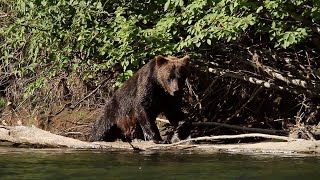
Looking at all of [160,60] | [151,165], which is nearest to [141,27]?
[160,60]

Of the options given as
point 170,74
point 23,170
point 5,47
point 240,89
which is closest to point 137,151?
point 170,74

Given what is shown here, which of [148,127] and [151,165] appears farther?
[148,127]

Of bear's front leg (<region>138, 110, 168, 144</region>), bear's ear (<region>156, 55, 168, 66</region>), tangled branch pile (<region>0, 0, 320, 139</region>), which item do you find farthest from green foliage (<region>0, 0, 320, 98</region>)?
bear's front leg (<region>138, 110, 168, 144</region>)

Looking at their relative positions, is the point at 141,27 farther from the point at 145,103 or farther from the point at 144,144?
the point at 144,144

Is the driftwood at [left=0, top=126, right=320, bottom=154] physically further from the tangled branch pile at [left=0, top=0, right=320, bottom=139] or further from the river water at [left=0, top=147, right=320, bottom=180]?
the tangled branch pile at [left=0, top=0, right=320, bottom=139]

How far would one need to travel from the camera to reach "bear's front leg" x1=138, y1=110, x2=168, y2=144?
9.52m

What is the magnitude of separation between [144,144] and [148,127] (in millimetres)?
699

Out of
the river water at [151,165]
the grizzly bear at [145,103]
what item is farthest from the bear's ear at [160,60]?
the river water at [151,165]

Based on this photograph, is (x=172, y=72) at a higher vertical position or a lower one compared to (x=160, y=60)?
lower

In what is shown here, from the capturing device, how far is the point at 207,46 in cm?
1073

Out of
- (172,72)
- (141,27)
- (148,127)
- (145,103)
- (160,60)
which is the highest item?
(141,27)

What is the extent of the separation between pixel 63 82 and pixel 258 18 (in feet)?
18.3

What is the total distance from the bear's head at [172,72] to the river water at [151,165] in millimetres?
1574

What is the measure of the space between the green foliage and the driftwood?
130 cm
